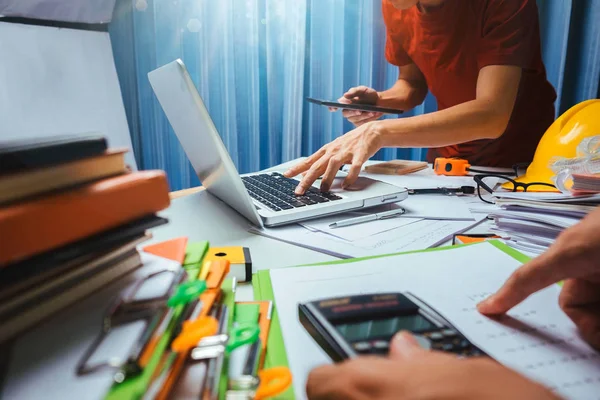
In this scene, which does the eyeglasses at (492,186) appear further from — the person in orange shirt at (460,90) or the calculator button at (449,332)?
the calculator button at (449,332)

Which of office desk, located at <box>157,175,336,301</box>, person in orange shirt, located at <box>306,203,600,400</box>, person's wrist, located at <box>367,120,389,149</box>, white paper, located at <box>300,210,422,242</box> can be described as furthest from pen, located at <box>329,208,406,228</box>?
person in orange shirt, located at <box>306,203,600,400</box>

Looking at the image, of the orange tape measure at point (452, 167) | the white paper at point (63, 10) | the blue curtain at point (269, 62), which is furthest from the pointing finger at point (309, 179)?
the white paper at point (63, 10)

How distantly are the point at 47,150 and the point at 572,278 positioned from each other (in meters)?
0.39

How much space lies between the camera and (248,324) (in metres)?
0.31

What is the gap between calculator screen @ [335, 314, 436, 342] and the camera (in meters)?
0.29

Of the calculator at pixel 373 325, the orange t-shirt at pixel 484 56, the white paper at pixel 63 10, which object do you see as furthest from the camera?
the white paper at pixel 63 10

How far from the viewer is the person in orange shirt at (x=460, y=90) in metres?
0.96

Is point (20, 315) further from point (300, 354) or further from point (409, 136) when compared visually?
point (409, 136)

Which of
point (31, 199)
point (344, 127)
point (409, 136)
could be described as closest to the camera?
point (31, 199)

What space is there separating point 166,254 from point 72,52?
1237 millimetres

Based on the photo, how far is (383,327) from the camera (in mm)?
309

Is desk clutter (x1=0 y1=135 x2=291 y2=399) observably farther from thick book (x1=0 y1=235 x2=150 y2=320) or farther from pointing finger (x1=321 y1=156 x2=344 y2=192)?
pointing finger (x1=321 y1=156 x2=344 y2=192)

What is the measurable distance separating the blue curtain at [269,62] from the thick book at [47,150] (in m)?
1.32

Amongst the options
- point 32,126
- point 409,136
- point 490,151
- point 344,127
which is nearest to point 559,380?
point 409,136
